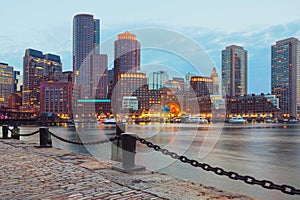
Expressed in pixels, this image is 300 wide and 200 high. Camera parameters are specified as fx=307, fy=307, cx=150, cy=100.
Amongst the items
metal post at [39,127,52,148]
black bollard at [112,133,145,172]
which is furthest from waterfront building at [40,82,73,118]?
black bollard at [112,133,145,172]

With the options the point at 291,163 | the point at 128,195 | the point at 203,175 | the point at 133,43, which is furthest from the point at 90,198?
the point at 291,163

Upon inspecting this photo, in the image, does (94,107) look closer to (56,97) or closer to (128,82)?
(128,82)

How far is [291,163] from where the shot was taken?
11109 mm

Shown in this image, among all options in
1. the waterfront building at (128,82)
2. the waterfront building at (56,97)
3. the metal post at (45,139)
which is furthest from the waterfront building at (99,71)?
the waterfront building at (56,97)

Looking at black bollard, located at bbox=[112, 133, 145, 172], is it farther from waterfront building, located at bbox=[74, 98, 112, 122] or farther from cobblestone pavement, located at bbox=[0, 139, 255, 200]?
waterfront building, located at bbox=[74, 98, 112, 122]

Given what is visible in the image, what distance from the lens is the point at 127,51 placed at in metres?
11.8

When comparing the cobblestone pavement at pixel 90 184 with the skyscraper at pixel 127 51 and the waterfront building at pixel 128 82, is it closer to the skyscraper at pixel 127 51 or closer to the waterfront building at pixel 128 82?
the skyscraper at pixel 127 51

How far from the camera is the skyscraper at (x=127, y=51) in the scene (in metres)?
11.3

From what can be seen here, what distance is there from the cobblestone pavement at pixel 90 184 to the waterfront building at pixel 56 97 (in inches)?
7275

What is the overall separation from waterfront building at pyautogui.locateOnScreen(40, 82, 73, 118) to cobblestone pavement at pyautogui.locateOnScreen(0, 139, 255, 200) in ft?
606

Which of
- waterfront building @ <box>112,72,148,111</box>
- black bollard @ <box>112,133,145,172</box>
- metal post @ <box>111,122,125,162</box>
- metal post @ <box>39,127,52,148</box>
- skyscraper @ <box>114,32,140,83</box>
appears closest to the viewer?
black bollard @ <box>112,133,145,172</box>

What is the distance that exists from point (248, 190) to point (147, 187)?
2579mm

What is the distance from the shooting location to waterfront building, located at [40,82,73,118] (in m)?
189

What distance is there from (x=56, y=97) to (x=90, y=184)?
631 feet
